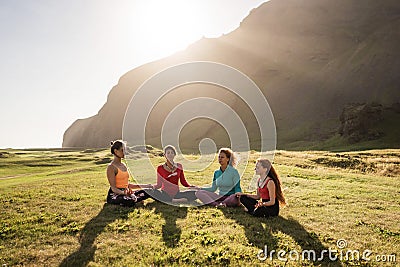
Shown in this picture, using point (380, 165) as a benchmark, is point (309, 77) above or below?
above

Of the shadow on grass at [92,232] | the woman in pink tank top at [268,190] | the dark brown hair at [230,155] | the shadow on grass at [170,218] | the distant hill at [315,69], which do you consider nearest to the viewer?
the shadow on grass at [92,232]

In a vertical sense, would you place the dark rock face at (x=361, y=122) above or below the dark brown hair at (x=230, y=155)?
above

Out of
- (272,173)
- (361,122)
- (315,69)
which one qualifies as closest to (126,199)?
(272,173)

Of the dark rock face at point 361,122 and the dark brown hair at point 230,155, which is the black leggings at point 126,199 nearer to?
the dark brown hair at point 230,155

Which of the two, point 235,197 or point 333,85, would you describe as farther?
point 333,85

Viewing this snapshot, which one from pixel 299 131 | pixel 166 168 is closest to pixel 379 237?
pixel 166 168

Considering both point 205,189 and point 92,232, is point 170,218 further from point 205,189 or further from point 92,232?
point 205,189

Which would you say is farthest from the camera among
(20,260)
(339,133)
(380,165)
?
(339,133)

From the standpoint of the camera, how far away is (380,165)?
38312mm

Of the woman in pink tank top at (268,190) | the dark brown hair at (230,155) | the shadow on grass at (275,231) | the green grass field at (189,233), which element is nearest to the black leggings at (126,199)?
the green grass field at (189,233)

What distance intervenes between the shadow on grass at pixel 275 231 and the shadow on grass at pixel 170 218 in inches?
92.5

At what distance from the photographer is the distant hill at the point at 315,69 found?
407 feet

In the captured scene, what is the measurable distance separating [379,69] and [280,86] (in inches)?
1885

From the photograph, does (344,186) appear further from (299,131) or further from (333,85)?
(333,85)
